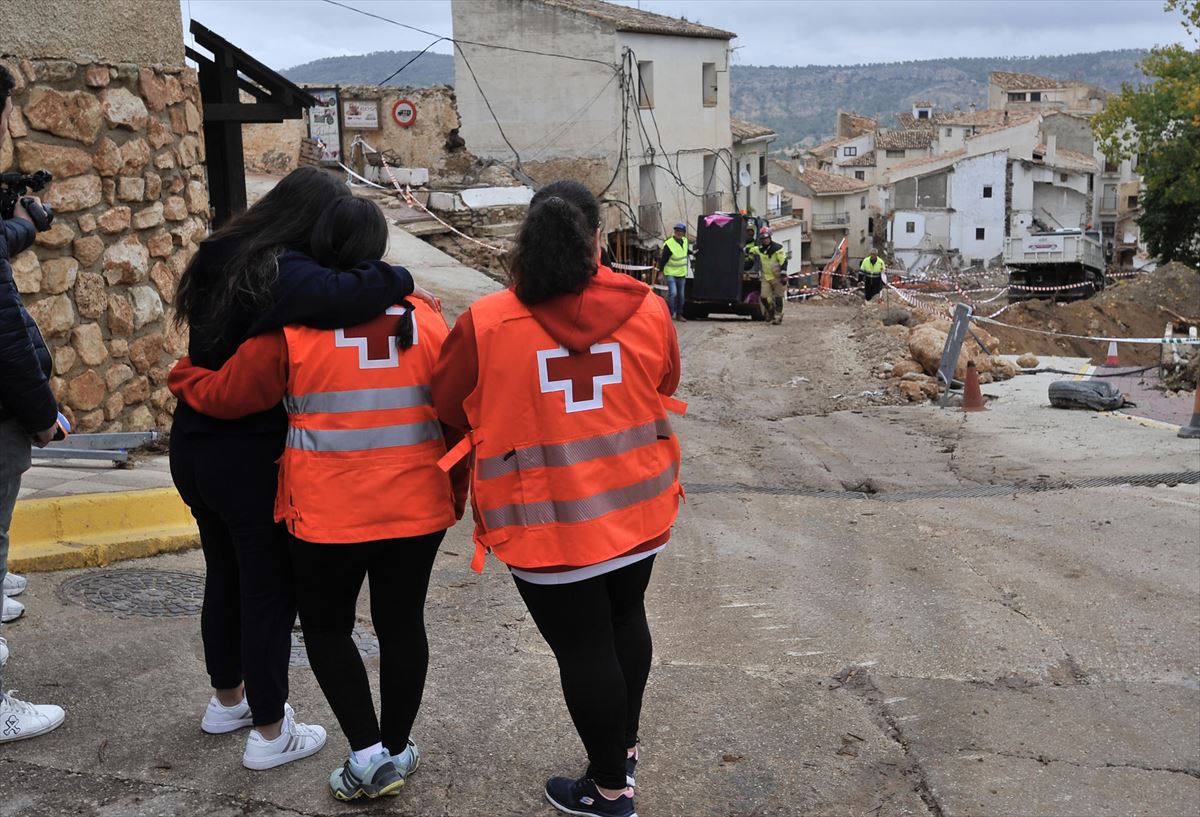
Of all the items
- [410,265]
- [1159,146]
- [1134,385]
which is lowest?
[1134,385]

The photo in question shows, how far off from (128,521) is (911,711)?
3654 mm

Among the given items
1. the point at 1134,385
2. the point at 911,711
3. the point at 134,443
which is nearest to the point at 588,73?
the point at 1134,385

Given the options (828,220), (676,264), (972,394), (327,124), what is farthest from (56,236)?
(828,220)

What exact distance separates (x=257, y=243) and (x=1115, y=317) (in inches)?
1028

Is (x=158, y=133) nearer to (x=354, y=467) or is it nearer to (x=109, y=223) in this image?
(x=109, y=223)

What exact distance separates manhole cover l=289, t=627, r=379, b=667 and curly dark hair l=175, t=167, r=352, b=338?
1.64 metres

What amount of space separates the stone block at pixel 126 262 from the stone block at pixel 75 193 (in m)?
0.31

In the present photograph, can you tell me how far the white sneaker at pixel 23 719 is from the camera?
11.7ft

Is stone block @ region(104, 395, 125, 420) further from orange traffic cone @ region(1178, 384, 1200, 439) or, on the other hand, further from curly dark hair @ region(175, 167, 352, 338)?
orange traffic cone @ region(1178, 384, 1200, 439)

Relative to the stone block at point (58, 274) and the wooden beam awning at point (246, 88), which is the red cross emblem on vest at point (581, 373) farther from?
the wooden beam awning at point (246, 88)

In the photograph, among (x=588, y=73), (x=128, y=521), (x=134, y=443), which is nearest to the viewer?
(x=128, y=521)

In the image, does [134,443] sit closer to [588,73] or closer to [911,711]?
[911,711]

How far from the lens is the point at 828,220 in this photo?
7431cm

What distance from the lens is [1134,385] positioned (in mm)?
13328
